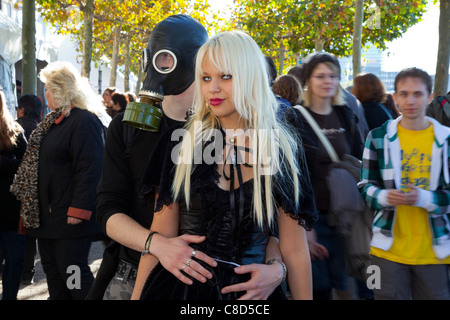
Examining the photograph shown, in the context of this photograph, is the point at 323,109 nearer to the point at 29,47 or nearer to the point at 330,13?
the point at 29,47

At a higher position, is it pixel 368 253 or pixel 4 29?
pixel 4 29

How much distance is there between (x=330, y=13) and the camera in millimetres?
19562

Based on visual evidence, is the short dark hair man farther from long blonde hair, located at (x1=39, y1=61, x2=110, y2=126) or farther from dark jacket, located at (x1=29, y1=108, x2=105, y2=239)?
dark jacket, located at (x1=29, y1=108, x2=105, y2=239)

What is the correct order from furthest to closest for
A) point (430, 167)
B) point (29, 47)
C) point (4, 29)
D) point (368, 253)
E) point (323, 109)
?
point (4, 29)
point (29, 47)
point (323, 109)
point (368, 253)
point (430, 167)

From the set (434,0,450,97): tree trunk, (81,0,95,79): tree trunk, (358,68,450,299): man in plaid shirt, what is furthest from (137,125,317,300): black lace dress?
(81,0,95,79): tree trunk

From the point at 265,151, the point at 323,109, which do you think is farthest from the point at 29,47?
the point at 265,151

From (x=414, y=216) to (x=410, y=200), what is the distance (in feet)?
0.69

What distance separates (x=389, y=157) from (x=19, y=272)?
3346 mm

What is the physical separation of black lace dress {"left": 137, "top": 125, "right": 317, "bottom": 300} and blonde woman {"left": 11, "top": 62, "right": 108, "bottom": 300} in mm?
2483

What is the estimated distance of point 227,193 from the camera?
2121mm

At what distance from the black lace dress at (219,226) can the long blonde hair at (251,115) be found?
37 millimetres

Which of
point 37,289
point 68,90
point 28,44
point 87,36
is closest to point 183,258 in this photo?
point 68,90

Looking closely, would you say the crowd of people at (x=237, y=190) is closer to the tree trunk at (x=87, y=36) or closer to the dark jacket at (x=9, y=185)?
the dark jacket at (x=9, y=185)

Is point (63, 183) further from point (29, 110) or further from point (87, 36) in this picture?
point (87, 36)
